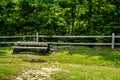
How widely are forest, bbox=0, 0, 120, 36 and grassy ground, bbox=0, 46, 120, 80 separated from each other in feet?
12.1

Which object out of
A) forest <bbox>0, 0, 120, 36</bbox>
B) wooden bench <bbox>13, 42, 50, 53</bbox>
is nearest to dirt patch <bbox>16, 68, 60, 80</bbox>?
wooden bench <bbox>13, 42, 50, 53</bbox>

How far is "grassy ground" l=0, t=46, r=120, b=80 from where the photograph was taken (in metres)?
12.2

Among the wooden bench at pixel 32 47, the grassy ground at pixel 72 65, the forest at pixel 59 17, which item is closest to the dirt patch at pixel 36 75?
the grassy ground at pixel 72 65

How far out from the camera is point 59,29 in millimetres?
27109

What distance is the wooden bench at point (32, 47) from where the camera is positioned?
1956 cm

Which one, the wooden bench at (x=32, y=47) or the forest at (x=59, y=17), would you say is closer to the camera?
the wooden bench at (x=32, y=47)

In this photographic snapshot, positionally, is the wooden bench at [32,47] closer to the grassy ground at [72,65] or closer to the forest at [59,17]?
the grassy ground at [72,65]

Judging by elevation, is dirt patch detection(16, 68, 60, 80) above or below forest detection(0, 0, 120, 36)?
below

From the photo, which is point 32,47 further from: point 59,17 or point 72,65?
point 59,17

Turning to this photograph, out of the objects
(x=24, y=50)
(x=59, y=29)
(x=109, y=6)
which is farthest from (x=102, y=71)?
(x=59, y=29)

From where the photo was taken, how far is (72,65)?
15.1 meters

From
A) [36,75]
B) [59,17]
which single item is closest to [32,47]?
[59,17]

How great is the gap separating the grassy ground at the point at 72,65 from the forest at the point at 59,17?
3.69 metres

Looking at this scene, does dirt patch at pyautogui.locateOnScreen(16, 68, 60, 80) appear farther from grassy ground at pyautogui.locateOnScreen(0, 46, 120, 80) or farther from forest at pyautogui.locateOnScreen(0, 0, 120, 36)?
forest at pyautogui.locateOnScreen(0, 0, 120, 36)
